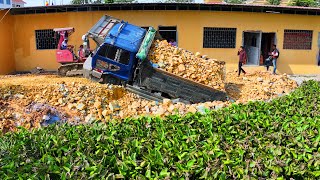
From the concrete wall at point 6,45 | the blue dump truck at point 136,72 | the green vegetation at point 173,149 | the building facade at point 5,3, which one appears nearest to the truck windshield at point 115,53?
the blue dump truck at point 136,72

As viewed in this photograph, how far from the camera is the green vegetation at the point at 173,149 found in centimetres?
296

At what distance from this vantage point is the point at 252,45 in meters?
16.9

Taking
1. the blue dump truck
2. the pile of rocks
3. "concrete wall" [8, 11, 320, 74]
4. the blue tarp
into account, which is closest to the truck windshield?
the blue dump truck

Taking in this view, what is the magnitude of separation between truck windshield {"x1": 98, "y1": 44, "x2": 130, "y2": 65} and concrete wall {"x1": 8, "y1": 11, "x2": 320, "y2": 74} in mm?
5333

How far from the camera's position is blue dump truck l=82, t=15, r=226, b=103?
33.5 feet

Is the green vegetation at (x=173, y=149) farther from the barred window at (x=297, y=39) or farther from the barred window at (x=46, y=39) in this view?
the barred window at (x=297, y=39)

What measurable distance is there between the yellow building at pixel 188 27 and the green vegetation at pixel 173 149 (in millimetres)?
11362

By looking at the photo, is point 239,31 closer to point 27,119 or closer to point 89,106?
point 89,106

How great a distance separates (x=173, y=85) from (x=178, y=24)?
599 cm

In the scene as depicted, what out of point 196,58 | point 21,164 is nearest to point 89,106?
point 196,58

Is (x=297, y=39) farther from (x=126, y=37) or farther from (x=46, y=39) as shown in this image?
(x=46, y=39)

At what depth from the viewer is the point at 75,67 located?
43.2 ft

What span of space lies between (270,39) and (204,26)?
367 centimetres

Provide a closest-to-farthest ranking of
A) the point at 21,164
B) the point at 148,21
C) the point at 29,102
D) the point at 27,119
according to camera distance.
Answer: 1. the point at 21,164
2. the point at 27,119
3. the point at 29,102
4. the point at 148,21
